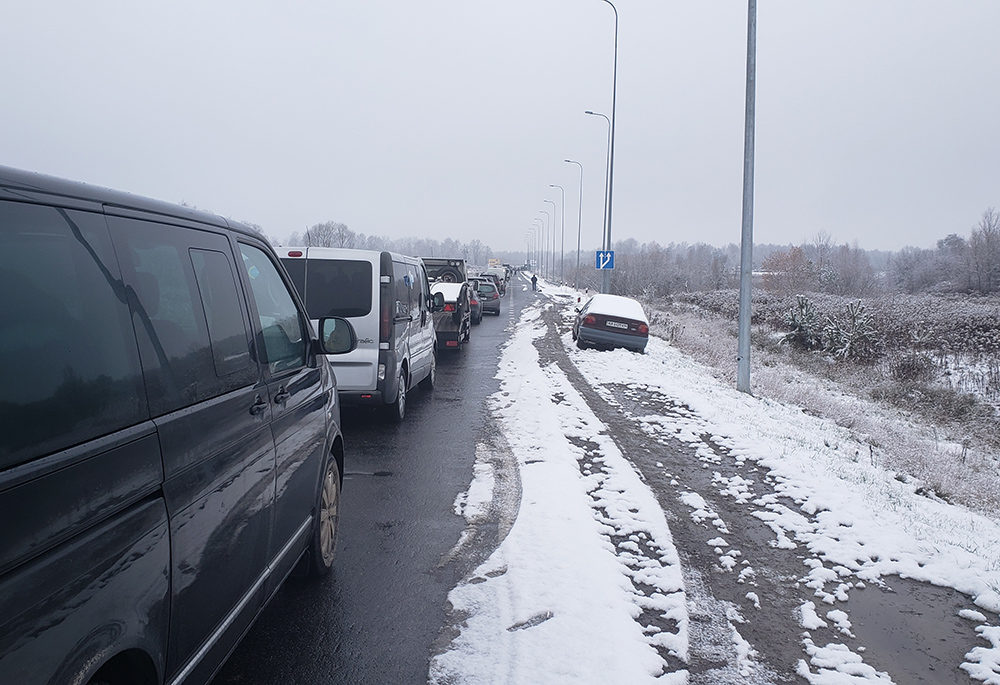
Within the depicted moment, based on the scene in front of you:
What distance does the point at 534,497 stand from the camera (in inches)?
245

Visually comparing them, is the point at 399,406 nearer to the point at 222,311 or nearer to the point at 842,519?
the point at 842,519

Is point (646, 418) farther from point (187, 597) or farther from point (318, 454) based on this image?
point (187, 597)

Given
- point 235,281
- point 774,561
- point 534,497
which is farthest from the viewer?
point 534,497

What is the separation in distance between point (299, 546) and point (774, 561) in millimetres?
3411

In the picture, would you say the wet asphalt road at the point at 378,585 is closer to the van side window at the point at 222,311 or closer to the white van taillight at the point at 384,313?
the white van taillight at the point at 384,313

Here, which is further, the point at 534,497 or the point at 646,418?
the point at 646,418

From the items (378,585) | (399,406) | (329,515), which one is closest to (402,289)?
(399,406)

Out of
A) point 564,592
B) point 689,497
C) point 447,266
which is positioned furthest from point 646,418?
point 447,266

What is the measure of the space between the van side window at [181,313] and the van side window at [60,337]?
0.29 feet

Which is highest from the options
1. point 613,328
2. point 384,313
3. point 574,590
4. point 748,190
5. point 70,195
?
point 748,190

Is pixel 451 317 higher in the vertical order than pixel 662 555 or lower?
higher

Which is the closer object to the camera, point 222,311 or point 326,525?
point 222,311

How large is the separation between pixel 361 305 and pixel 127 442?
650cm

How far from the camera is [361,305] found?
27.8 feet
